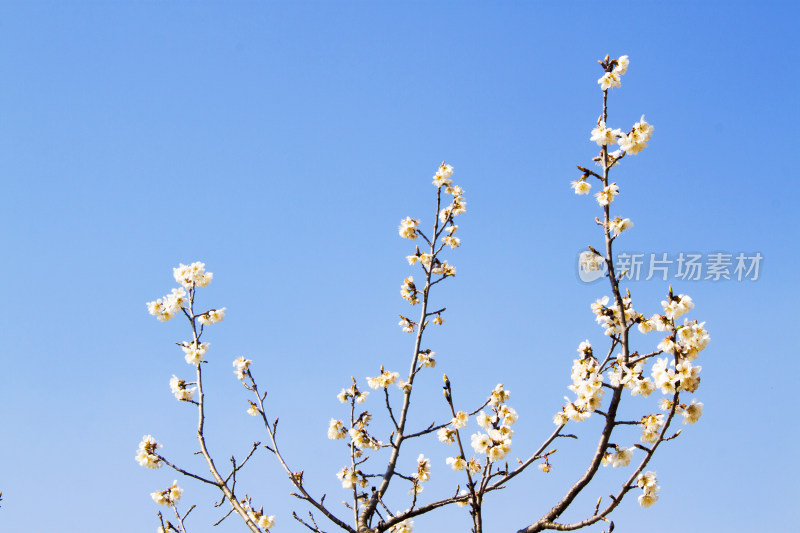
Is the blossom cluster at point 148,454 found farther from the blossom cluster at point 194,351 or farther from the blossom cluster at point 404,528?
the blossom cluster at point 404,528

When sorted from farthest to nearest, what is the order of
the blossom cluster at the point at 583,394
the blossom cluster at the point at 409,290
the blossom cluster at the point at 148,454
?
the blossom cluster at the point at 409,290 → the blossom cluster at the point at 148,454 → the blossom cluster at the point at 583,394

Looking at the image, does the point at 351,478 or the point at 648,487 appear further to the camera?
the point at 351,478

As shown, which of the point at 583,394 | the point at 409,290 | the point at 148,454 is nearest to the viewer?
the point at 583,394

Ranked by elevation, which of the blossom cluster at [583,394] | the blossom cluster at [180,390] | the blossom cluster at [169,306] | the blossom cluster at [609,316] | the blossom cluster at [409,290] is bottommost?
the blossom cluster at [583,394]

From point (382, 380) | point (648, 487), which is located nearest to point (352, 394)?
point (382, 380)

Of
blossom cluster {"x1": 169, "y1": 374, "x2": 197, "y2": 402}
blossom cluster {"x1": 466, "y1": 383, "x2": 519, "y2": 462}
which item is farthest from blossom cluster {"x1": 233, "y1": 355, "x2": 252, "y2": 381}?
blossom cluster {"x1": 466, "y1": 383, "x2": 519, "y2": 462}

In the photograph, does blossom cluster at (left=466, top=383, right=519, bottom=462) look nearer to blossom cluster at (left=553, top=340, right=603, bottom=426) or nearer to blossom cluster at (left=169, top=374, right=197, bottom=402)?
blossom cluster at (left=553, top=340, right=603, bottom=426)

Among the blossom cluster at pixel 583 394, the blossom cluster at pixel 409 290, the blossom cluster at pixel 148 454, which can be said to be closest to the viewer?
the blossom cluster at pixel 583 394

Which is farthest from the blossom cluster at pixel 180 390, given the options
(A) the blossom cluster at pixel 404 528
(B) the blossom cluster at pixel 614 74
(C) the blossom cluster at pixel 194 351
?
(B) the blossom cluster at pixel 614 74

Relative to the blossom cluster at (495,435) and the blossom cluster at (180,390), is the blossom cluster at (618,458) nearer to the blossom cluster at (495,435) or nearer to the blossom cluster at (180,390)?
the blossom cluster at (495,435)

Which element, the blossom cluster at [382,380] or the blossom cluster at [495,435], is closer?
the blossom cluster at [495,435]

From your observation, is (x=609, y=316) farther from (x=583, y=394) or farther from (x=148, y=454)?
(x=148, y=454)

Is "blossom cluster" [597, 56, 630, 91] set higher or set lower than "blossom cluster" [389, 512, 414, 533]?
higher

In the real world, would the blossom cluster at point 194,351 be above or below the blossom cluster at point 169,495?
above
